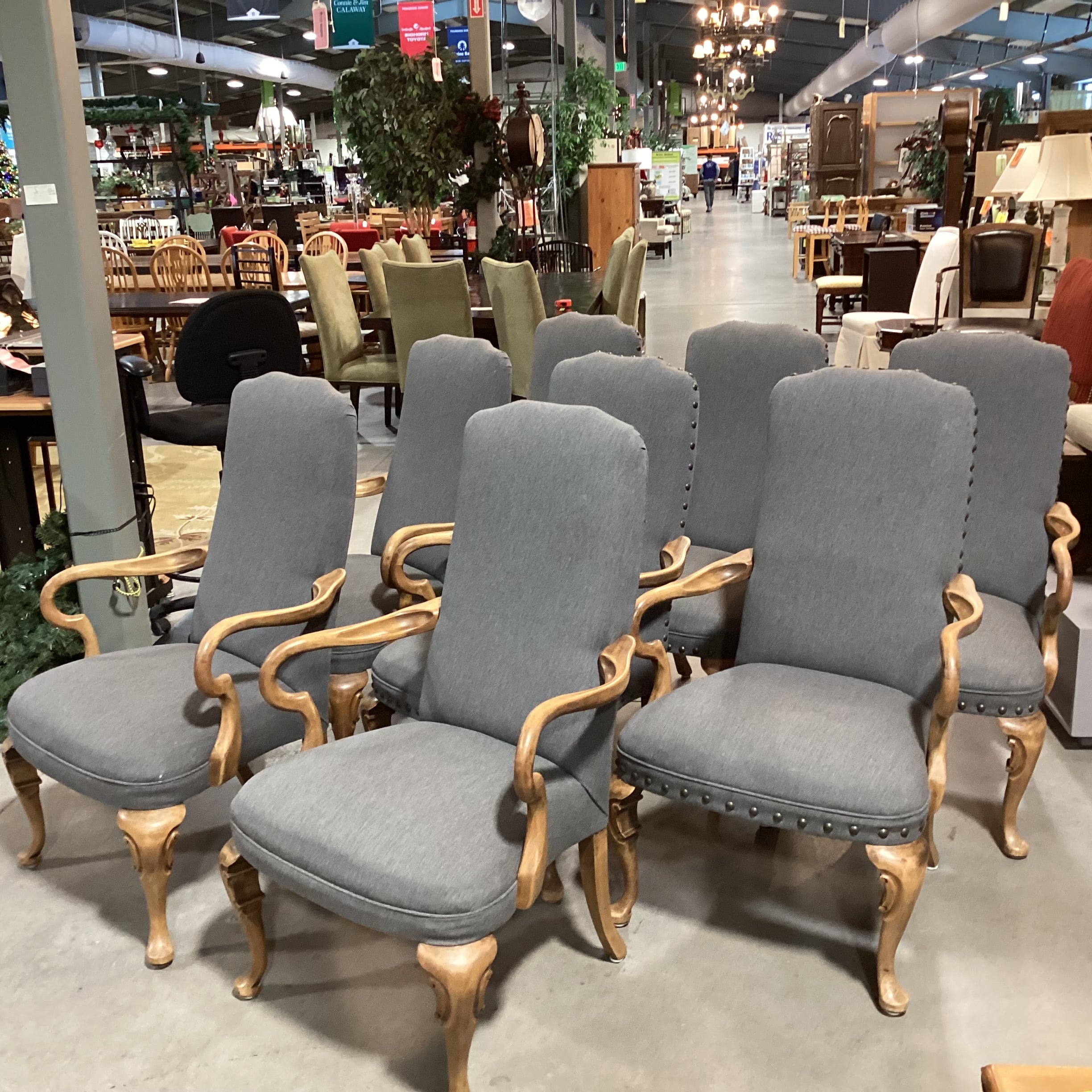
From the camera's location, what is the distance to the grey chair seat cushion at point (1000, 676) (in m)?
2.22

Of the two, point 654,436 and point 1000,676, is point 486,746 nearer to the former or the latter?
point 654,436

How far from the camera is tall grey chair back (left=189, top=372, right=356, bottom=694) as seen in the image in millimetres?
2357

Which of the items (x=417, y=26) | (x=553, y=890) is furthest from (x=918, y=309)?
(x=553, y=890)

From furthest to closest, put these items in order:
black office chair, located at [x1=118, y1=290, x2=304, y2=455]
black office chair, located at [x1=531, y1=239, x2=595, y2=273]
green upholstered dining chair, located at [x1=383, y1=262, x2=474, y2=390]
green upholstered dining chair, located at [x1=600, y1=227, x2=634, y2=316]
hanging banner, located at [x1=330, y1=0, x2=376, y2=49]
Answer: hanging banner, located at [x1=330, y1=0, x2=376, y2=49], black office chair, located at [x1=531, y1=239, x2=595, y2=273], green upholstered dining chair, located at [x1=600, y1=227, x2=634, y2=316], green upholstered dining chair, located at [x1=383, y1=262, x2=474, y2=390], black office chair, located at [x1=118, y1=290, x2=304, y2=455]

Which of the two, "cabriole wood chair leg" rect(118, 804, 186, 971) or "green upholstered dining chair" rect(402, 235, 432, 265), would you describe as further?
"green upholstered dining chair" rect(402, 235, 432, 265)

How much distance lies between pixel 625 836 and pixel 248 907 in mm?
720

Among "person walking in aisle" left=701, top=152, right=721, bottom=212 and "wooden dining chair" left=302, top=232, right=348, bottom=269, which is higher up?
"person walking in aisle" left=701, top=152, right=721, bottom=212

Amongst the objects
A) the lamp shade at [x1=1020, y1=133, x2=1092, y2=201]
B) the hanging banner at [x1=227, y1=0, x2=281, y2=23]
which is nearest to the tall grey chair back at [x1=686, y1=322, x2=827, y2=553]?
the lamp shade at [x1=1020, y1=133, x2=1092, y2=201]

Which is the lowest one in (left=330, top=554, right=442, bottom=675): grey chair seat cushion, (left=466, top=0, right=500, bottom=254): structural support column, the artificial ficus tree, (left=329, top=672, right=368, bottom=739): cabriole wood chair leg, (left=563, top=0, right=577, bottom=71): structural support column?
(left=329, top=672, right=368, bottom=739): cabriole wood chair leg

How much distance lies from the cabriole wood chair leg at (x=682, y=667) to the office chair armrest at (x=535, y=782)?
1.49m

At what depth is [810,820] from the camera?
1825mm

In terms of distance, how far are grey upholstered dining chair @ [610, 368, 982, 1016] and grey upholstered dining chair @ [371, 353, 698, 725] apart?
7.5 inches

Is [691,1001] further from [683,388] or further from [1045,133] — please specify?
[1045,133]

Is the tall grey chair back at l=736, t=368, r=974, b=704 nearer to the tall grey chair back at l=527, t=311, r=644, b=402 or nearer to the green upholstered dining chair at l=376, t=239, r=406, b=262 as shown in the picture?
the tall grey chair back at l=527, t=311, r=644, b=402
